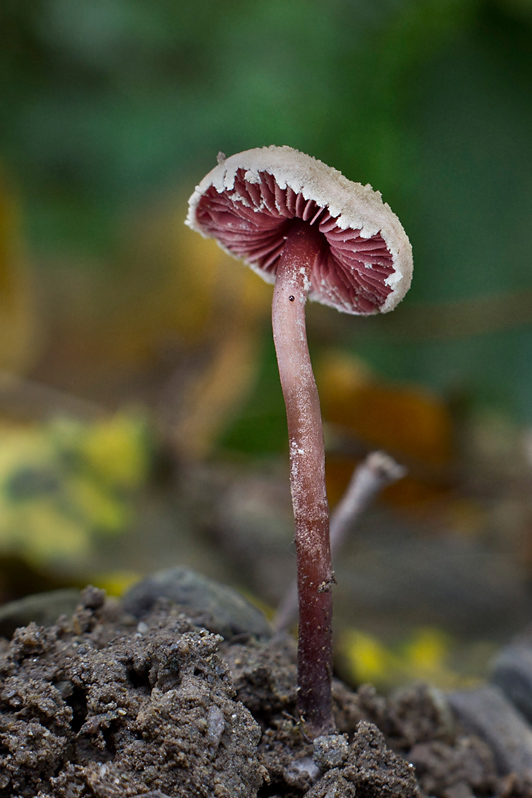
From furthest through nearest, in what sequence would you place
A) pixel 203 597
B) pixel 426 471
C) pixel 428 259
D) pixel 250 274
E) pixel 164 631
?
pixel 250 274 < pixel 426 471 < pixel 428 259 < pixel 203 597 < pixel 164 631

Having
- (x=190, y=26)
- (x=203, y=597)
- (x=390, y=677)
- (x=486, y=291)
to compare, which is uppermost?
(x=190, y=26)

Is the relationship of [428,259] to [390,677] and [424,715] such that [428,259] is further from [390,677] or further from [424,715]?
[424,715]

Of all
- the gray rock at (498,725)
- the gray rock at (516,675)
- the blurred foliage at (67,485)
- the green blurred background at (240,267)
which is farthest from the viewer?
the green blurred background at (240,267)

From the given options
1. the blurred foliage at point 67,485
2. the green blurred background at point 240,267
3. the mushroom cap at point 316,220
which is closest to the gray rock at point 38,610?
the mushroom cap at point 316,220

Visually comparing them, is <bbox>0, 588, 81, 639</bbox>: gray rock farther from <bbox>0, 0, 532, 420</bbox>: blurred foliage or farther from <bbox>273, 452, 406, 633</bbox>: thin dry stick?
<bbox>0, 0, 532, 420</bbox>: blurred foliage

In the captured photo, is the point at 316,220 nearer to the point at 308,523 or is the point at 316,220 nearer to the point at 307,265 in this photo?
the point at 307,265

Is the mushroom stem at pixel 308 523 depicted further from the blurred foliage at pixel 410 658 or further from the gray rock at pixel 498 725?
the blurred foliage at pixel 410 658

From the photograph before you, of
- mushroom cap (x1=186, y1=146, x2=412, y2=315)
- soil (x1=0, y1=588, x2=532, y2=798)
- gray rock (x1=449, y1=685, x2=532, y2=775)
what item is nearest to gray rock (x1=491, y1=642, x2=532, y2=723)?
gray rock (x1=449, y1=685, x2=532, y2=775)

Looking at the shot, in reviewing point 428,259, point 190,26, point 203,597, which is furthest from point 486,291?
point 203,597
